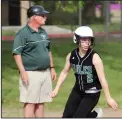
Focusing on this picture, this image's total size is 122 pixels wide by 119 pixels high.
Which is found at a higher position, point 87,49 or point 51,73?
point 87,49

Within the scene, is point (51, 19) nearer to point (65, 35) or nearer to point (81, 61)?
point (65, 35)

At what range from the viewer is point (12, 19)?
3772 cm

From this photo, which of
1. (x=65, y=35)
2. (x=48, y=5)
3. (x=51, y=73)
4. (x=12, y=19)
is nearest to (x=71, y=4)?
(x=48, y=5)

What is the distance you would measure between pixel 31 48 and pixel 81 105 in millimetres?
1088

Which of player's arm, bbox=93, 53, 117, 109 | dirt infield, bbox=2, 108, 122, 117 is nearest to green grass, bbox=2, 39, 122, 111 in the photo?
dirt infield, bbox=2, 108, 122, 117

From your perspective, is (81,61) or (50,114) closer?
(81,61)

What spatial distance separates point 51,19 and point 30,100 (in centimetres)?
2252

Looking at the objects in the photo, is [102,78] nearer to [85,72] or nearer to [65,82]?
[85,72]

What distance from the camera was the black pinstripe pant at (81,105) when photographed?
578 centimetres

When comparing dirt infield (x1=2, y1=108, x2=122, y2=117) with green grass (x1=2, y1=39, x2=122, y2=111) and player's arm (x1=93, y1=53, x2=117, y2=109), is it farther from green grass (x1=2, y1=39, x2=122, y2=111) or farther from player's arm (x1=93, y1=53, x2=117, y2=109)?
player's arm (x1=93, y1=53, x2=117, y2=109)

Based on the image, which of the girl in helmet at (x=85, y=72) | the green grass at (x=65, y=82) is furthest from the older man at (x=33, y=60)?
the green grass at (x=65, y=82)

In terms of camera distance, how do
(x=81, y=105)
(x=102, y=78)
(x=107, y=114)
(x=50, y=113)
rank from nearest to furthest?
(x=102, y=78) < (x=81, y=105) < (x=107, y=114) < (x=50, y=113)

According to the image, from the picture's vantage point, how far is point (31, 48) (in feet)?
20.9

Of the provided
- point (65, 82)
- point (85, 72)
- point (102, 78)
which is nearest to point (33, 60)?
point (85, 72)
